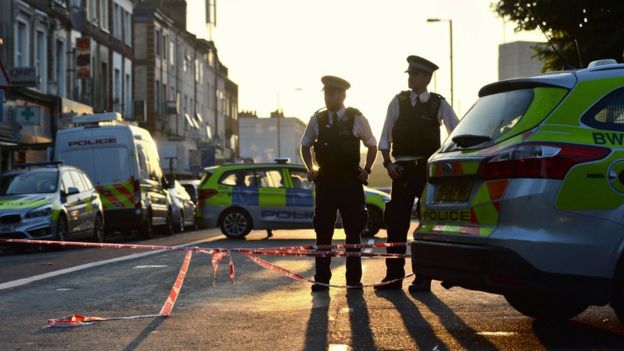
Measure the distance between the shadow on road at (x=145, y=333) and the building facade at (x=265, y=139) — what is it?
294ft

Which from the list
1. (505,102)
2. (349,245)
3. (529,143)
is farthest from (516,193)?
(349,245)

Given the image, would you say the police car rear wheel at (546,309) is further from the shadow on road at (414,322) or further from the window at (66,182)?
the window at (66,182)

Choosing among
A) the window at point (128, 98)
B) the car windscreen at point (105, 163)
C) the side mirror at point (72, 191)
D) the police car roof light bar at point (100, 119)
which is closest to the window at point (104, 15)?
the window at point (128, 98)

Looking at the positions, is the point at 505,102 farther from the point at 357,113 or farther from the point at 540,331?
the point at 357,113

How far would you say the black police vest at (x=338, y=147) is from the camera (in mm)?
10180

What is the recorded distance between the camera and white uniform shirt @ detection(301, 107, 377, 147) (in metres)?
10.3

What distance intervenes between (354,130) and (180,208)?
71.0 ft

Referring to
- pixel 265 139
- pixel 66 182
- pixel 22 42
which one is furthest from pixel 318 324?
pixel 265 139

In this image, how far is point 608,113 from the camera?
21.8 feet

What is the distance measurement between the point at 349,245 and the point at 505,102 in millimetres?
3228

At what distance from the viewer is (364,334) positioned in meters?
7.35

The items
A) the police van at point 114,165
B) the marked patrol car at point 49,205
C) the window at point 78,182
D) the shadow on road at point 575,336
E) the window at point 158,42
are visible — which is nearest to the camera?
the shadow on road at point 575,336

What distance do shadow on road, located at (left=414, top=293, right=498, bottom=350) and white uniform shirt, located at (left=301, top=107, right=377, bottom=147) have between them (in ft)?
4.95

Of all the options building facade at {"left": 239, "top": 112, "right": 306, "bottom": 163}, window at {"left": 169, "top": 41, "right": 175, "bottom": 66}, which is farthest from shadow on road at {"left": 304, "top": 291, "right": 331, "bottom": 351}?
building facade at {"left": 239, "top": 112, "right": 306, "bottom": 163}
